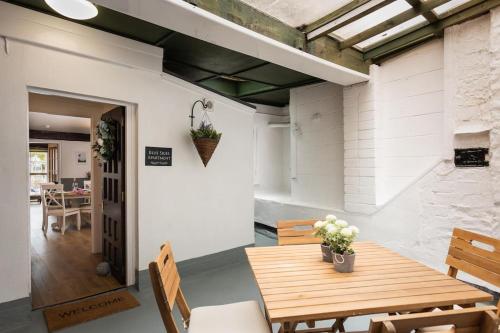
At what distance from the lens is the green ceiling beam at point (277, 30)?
2211 mm

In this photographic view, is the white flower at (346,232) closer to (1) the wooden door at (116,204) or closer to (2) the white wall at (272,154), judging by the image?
(1) the wooden door at (116,204)

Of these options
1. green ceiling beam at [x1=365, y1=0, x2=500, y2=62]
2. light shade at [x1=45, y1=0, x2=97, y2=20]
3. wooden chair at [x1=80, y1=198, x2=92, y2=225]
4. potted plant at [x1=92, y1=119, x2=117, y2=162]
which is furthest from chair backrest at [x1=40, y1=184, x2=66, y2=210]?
green ceiling beam at [x1=365, y1=0, x2=500, y2=62]

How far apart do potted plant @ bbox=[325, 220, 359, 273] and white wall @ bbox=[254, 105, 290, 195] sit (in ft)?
16.2

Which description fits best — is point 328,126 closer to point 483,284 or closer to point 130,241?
point 483,284

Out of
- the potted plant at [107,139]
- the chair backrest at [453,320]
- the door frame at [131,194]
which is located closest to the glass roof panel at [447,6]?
the chair backrest at [453,320]

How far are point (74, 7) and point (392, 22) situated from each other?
2.80 meters

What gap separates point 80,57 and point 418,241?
4.17 meters

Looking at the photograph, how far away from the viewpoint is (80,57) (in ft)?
8.93

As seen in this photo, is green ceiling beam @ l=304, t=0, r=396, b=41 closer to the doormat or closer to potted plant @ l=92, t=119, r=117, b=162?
potted plant @ l=92, t=119, r=117, b=162

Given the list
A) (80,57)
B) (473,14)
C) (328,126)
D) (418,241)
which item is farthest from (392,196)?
(80,57)

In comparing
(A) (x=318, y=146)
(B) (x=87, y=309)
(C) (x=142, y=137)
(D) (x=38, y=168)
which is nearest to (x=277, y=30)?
(C) (x=142, y=137)

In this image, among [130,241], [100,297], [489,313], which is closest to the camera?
[489,313]

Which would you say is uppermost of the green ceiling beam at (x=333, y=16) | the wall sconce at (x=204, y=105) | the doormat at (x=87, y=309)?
the green ceiling beam at (x=333, y=16)

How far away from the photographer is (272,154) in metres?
6.95
